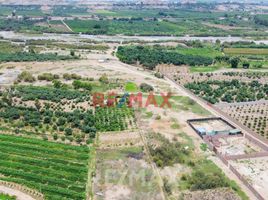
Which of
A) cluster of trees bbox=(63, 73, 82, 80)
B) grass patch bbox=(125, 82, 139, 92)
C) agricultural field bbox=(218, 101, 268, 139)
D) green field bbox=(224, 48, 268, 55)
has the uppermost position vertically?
green field bbox=(224, 48, 268, 55)

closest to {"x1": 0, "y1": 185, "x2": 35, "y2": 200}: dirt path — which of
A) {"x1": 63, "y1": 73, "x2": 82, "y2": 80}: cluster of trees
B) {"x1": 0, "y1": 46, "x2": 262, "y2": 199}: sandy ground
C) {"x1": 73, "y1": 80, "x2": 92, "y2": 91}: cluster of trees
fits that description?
{"x1": 0, "y1": 46, "x2": 262, "y2": 199}: sandy ground

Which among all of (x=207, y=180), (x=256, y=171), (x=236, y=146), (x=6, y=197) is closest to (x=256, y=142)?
(x=236, y=146)

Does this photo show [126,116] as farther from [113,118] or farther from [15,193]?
[15,193]

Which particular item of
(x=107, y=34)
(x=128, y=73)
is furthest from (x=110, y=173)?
(x=107, y=34)

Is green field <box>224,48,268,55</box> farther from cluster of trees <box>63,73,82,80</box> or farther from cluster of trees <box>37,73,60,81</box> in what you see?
cluster of trees <box>37,73,60,81</box>

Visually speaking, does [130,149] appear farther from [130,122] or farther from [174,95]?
[174,95]

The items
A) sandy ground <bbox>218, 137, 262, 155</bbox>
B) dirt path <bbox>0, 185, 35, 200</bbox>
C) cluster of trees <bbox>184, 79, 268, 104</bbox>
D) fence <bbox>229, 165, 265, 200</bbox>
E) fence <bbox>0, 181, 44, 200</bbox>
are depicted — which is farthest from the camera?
cluster of trees <bbox>184, 79, 268, 104</bbox>

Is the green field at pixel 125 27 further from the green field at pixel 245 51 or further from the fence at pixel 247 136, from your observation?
the fence at pixel 247 136
